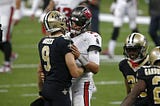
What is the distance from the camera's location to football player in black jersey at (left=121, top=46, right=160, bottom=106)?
5.27 metres

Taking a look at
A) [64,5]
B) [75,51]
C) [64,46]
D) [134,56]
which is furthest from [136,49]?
[64,5]

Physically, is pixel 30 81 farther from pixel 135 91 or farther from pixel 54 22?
pixel 135 91

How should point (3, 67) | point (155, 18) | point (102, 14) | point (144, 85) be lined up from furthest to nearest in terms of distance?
point (102, 14)
point (155, 18)
point (3, 67)
point (144, 85)

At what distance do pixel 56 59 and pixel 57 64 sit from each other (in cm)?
5

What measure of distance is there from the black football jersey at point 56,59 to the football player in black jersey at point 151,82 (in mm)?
730

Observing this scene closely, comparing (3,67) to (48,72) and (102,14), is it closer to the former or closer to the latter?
(48,72)

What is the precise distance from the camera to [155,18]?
12.3 meters

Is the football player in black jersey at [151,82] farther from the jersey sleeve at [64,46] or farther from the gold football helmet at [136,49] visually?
the jersey sleeve at [64,46]

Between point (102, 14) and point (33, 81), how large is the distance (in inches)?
453

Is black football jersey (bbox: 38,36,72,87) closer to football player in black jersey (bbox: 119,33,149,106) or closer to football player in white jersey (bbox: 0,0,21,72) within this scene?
football player in black jersey (bbox: 119,33,149,106)

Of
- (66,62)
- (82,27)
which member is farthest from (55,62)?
(82,27)

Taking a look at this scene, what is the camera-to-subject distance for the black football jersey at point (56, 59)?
577cm

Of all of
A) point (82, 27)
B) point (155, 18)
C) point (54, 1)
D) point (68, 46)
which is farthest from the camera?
point (155, 18)

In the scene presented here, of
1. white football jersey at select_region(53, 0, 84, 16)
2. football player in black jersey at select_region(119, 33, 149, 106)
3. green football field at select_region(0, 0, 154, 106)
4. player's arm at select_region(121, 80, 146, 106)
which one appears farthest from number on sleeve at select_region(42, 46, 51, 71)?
white football jersey at select_region(53, 0, 84, 16)
